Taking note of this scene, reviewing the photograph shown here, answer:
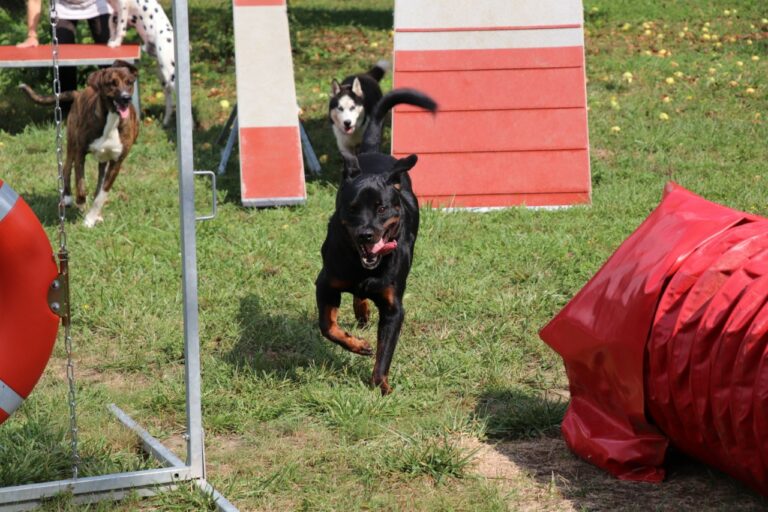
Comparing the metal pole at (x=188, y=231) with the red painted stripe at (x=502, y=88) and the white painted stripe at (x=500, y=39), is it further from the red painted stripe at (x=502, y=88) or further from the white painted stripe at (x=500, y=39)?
the white painted stripe at (x=500, y=39)

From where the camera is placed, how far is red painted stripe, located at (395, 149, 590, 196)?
759cm

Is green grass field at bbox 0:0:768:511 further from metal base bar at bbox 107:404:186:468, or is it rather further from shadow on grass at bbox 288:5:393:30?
shadow on grass at bbox 288:5:393:30

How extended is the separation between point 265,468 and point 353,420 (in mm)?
480

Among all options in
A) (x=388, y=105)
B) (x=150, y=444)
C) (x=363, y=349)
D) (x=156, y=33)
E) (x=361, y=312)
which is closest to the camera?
(x=150, y=444)

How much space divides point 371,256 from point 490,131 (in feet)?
11.8

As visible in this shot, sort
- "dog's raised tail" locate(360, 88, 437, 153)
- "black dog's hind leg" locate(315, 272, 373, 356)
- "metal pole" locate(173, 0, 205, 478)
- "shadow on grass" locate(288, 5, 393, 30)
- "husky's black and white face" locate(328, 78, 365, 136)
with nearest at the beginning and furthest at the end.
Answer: "metal pole" locate(173, 0, 205, 478) < "black dog's hind leg" locate(315, 272, 373, 356) < "dog's raised tail" locate(360, 88, 437, 153) < "husky's black and white face" locate(328, 78, 365, 136) < "shadow on grass" locate(288, 5, 393, 30)

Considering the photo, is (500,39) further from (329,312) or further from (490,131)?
(329,312)

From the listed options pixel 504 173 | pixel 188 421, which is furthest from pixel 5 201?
pixel 504 173

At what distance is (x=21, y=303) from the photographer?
3406 millimetres

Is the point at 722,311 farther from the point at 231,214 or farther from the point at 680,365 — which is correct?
the point at 231,214

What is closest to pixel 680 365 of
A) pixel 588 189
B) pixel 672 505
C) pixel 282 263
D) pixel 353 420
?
pixel 672 505

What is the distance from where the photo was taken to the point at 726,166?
8.37 metres

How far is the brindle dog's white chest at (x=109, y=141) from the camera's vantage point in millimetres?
7320

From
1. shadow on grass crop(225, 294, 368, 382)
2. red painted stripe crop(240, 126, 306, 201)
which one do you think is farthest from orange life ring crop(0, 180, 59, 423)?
red painted stripe crop(240, 126, 306, 201)
